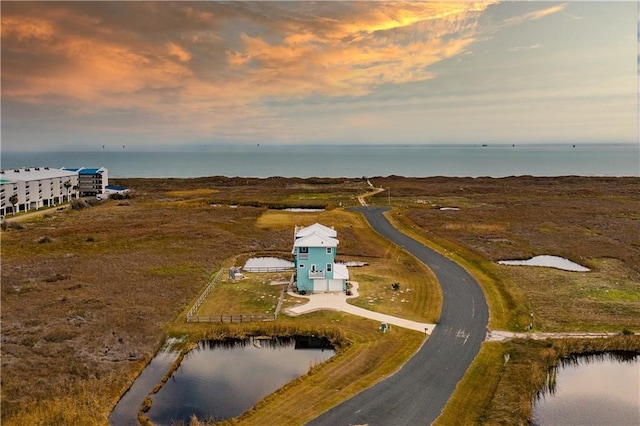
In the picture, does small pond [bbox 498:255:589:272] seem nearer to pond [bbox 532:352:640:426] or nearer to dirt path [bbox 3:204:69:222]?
pond [bbox 532:352:640:426]

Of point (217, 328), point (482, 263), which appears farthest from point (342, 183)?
point (217, 328)

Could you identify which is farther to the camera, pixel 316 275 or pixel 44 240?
pixel 44 240

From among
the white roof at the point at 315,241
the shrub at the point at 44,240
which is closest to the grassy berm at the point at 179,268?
the shrub at the point at 44,240

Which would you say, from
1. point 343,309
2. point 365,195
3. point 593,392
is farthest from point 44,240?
point 365,195

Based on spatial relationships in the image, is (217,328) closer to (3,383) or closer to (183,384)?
(183,384)

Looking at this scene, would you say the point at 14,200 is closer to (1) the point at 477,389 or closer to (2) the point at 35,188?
Result: (2) the point at 35,188

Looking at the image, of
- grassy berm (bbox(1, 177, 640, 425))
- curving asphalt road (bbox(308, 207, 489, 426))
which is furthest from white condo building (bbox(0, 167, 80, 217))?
curving asphalt road (bbox(308, 207, 489, 426))
